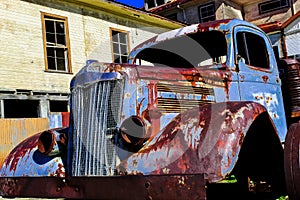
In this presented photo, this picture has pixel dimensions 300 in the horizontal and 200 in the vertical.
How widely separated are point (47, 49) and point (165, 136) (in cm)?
1002

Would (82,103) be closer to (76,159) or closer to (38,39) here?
(76,159)

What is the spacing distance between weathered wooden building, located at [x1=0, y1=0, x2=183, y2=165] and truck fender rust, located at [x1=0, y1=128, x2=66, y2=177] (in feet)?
22.8

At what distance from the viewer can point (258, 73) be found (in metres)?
5.20

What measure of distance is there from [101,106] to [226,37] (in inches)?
83.6

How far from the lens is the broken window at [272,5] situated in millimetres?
26081

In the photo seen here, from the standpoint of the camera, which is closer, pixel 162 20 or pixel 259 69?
pixel 259 69

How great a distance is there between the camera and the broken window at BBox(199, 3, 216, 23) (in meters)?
26.1

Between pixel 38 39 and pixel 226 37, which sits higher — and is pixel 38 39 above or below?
above

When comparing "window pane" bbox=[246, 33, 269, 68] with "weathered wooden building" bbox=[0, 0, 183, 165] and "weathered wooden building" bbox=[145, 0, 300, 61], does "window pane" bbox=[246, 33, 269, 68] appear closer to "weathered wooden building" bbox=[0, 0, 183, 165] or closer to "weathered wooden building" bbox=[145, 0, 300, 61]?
"weathered wooden building" bbox=[0, 0, 183, 165]

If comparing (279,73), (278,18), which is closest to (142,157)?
(279,73)

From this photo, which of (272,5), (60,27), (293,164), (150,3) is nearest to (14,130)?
(60,27)

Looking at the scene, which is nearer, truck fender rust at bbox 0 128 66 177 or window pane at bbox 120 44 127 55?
truck fender rust at bbox 0 128 66 177

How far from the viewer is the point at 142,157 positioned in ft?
10.8

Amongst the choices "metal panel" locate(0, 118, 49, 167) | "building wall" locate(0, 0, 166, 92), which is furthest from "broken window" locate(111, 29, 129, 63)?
"metal panel" locate(0, 118, 49, 167)
